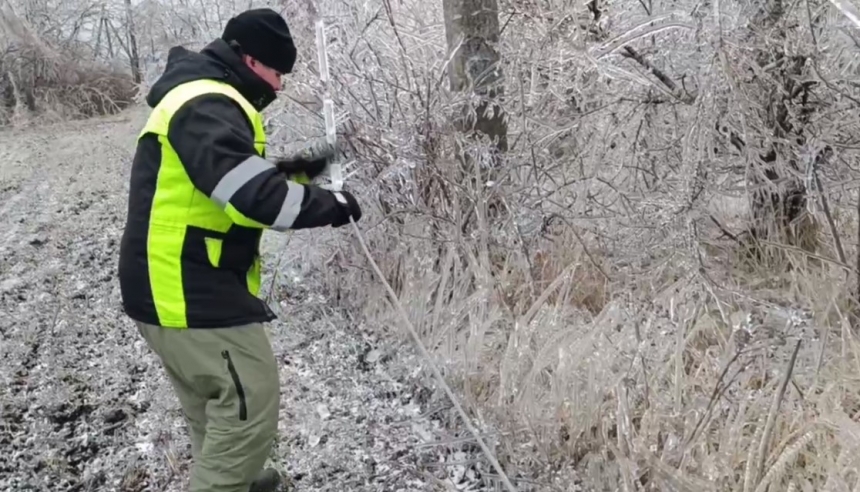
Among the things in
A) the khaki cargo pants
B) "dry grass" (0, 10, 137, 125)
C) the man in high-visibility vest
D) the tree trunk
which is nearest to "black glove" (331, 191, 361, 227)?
the man in high-visibility vest

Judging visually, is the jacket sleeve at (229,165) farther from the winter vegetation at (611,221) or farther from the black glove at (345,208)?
the winter vegetation at (611,221)

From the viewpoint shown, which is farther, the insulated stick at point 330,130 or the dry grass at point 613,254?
the insulated stick at point 330,130

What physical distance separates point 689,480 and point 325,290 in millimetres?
3006

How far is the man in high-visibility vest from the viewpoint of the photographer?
2270 mm

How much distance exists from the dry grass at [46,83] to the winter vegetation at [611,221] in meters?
11.2

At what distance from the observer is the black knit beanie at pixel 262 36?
2502 millimetres

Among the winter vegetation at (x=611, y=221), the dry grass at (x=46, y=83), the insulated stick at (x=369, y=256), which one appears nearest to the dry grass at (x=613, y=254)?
the winter vegetation at (x=611, y=221)

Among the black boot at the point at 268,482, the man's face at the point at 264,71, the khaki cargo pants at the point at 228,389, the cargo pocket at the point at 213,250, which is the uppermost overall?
the man's face at the point at 264,71

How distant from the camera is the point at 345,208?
2520mm

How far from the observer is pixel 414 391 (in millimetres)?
3652

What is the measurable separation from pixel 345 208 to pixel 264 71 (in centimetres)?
52

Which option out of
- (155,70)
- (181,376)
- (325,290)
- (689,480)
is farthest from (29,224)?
(689,480)

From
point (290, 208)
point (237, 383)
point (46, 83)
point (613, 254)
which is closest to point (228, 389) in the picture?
point (237, 383)

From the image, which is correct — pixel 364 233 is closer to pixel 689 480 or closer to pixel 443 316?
pixel 443 316
